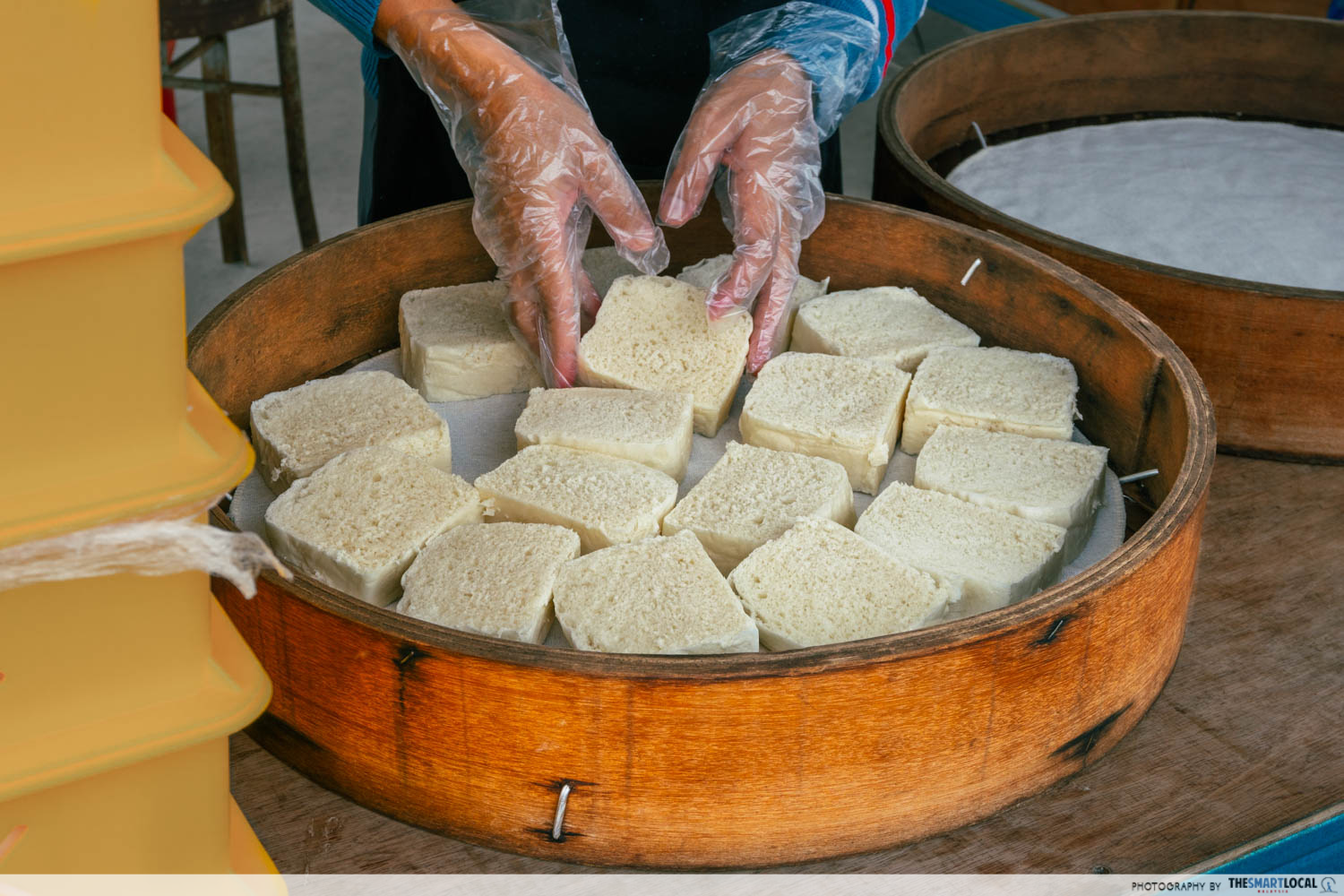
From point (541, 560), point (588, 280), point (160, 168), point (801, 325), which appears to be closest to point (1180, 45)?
point (801, 325)

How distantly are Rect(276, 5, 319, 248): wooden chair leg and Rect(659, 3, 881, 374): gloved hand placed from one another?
1.91 metres

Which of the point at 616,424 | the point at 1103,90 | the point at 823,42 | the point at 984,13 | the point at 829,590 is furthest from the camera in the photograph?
the point at 984,13

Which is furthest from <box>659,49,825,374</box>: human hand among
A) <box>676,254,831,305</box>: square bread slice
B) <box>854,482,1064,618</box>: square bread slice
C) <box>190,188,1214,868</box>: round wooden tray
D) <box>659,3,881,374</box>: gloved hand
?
<box>190,188,1214,868</box>: round wooden tray

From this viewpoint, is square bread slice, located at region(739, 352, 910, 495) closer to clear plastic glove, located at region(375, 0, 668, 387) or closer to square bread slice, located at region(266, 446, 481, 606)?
clear plastic glove, located at region(375, 0, 668, 387)

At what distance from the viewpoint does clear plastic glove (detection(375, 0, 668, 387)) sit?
146 centimetres

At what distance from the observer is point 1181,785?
1136 mm

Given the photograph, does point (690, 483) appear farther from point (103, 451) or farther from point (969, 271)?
point (103, 451)

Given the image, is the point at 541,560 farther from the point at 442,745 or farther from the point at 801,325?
the point at 801,325

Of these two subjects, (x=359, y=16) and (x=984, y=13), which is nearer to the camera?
(x=359, y=16)

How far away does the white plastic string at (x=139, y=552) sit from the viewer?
25.7 inches

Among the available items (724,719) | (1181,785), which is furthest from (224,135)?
(1181,785)

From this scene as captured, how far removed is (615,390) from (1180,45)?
1417 mm

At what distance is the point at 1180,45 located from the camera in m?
2.28

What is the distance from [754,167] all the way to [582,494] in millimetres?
496
